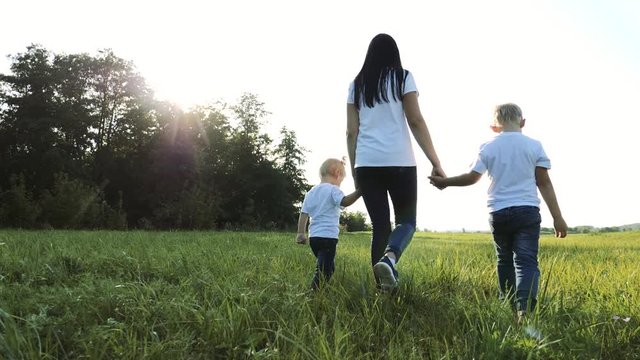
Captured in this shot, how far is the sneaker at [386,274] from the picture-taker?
3.55 m

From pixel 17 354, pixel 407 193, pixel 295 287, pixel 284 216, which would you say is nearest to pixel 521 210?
pixel 407 193

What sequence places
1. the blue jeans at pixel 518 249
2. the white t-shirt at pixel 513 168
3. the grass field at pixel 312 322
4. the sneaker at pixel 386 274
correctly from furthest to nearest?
→ the white t-shirt at pixel 513 168 < the blue jeans at pixel 518 249 < the sneaker at pixel 386 274 < the grass field at pixel 312 322

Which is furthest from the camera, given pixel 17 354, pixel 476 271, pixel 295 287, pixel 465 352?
pixel 476 271

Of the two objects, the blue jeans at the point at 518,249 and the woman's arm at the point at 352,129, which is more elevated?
the woman's arm at the point at 352,129

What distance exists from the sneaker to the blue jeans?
797 millimetres

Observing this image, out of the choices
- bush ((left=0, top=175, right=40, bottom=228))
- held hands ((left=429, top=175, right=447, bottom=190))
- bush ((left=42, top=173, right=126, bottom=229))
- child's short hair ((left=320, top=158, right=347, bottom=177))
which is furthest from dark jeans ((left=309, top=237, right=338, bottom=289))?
bush ((left=0, top=175, right=40, bottom=228))

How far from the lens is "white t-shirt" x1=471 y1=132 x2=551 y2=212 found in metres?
3.89

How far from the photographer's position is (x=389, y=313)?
3.42m

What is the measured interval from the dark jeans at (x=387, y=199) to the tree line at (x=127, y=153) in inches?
941

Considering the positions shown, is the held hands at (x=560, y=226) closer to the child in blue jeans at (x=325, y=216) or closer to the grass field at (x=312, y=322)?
the grass field at (x=312, y=322)

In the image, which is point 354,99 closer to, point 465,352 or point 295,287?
point 295,287

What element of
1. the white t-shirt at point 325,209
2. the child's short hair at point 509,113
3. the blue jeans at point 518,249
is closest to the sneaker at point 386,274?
the blue jeans at point 518,249

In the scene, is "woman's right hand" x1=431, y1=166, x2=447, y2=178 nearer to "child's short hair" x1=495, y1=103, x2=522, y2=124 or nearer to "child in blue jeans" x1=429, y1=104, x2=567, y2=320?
"child in blue jeans" x1=429, y1=104, x2=567, y2=320

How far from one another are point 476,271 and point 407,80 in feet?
7.91
